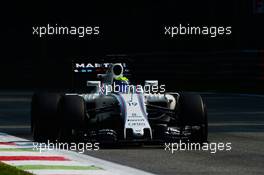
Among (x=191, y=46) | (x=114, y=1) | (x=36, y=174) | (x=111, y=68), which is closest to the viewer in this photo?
(x=36, y=174)

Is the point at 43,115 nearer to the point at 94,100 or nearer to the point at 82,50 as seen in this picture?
the point at 94,100

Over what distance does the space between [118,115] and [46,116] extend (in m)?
1.10

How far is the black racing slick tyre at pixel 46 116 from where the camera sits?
15461 millimetres

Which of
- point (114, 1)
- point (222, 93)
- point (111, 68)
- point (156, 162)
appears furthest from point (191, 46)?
point (156, 162)

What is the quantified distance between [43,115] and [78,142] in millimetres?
937

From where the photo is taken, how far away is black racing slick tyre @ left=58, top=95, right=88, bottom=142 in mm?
14617

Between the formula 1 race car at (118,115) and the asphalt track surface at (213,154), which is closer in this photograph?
the asphalt track surface at (213,154)

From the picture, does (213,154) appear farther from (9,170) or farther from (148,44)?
(148,44)

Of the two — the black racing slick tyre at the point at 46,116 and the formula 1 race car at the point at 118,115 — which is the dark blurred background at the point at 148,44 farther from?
the black racing slick tyre at the point at 46,116

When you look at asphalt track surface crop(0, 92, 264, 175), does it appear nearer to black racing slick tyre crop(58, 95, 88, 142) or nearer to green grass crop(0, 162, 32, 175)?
black racing slick tyre crop(58, 95, 88, 142)

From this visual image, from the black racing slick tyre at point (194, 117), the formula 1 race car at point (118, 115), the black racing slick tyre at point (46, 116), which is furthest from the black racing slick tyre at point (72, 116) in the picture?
the black racing slick tyre at point (194, 117)

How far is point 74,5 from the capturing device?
52344 mm

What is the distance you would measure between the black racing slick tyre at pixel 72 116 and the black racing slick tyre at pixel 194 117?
133cm

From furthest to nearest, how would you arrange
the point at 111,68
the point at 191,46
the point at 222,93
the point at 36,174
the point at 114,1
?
the point at 114,1, the point at 191,46, the point at 222,93, the point at 111,68, the point at 36,174
